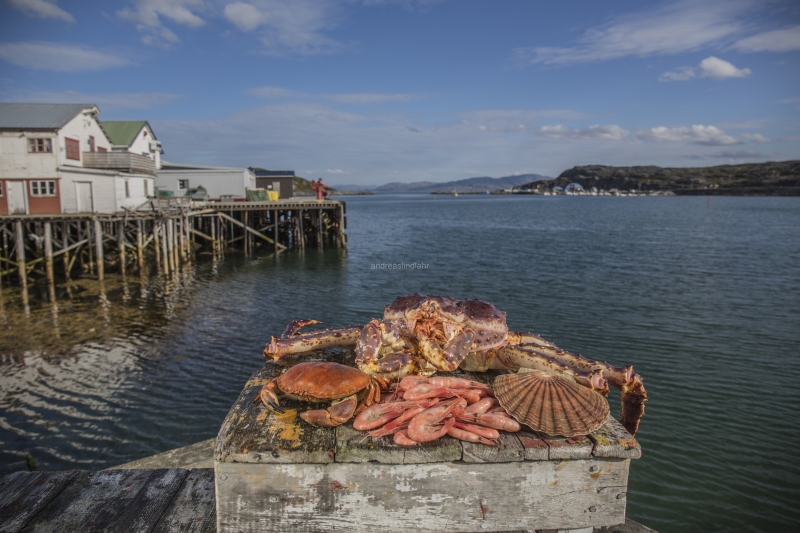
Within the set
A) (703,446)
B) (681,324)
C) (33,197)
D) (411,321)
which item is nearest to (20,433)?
(411,321)

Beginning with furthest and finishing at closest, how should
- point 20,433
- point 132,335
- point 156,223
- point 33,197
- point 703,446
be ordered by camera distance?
point 156,223
point 33,197
point 132,335
point 20,433
point 703,446

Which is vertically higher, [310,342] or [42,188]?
[42,188]

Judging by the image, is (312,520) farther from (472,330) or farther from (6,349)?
(6,349)

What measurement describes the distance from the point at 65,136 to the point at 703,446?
36.2m

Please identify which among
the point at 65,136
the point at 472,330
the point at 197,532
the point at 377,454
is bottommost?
the point at 197,532

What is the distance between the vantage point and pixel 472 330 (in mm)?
4809

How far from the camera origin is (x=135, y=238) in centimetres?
3694

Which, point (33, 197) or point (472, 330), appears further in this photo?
point (33, 197)

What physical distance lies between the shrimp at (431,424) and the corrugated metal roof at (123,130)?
46.5m

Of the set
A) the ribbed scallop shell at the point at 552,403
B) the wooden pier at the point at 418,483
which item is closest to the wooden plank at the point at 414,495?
the wooden pier at the point at 418,483

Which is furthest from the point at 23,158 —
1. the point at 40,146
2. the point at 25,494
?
the point at 25,494

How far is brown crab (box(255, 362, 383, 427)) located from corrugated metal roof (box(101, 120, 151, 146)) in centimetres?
4560

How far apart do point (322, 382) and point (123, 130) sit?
48.8 metres

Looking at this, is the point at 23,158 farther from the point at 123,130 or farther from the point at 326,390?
the point at 326,390
